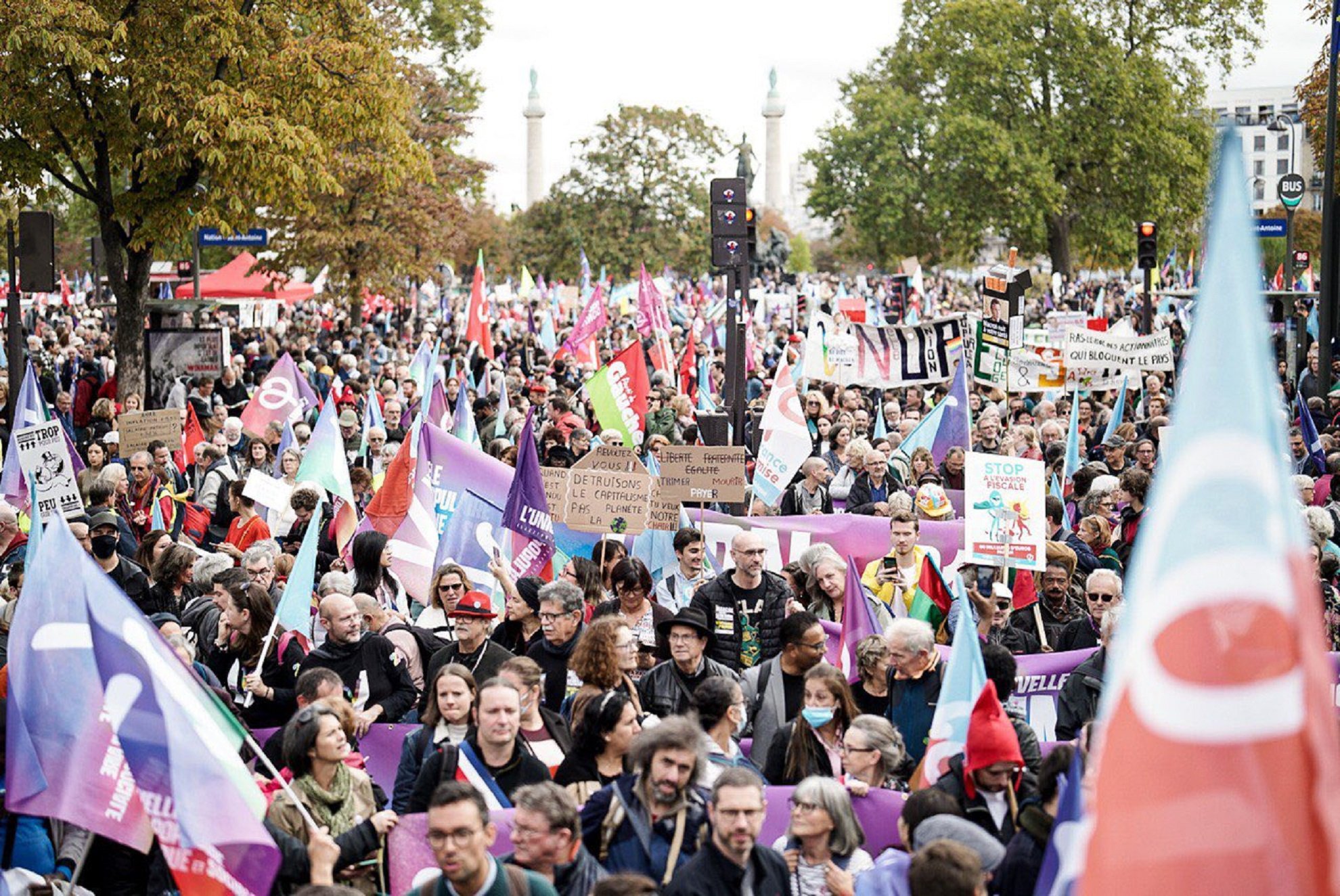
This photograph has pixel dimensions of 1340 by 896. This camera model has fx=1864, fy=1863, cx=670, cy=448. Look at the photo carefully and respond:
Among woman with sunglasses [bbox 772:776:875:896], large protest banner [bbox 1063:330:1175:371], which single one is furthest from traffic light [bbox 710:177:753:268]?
woman with sunglasses [bbox 772:776:875:896]

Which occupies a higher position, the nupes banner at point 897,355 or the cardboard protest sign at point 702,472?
the nupes banner at point 897,355

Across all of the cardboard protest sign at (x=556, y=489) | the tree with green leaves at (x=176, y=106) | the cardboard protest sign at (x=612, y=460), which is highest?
the tree with green leaves at (x=176, y=106)

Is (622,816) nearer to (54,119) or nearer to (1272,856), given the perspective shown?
(1272,856)

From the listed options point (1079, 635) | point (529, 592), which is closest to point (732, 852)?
point (529, 592)

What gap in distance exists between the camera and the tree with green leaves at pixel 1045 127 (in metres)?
59.6

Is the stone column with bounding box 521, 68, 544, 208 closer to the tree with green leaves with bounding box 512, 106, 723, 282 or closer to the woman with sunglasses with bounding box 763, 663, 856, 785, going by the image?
the tree with green leaves with bounding box 512, 106, 723, 282

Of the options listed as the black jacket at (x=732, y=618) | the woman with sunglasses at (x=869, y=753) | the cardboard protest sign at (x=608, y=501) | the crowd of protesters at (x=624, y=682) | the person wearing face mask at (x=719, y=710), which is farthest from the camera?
the cardboard protest sign at (x=608, y=501)

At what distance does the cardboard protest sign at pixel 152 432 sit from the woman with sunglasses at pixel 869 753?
944 cm

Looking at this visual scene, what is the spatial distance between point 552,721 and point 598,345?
2588 cm

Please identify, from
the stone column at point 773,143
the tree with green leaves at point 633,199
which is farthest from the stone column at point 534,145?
the tree with green leaves at point 633,199

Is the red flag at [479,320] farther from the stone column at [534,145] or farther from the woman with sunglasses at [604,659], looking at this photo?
the stone column at [534,145]

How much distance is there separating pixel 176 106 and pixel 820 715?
15880mm

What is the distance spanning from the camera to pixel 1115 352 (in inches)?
757

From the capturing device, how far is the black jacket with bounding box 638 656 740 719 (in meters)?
7.97
